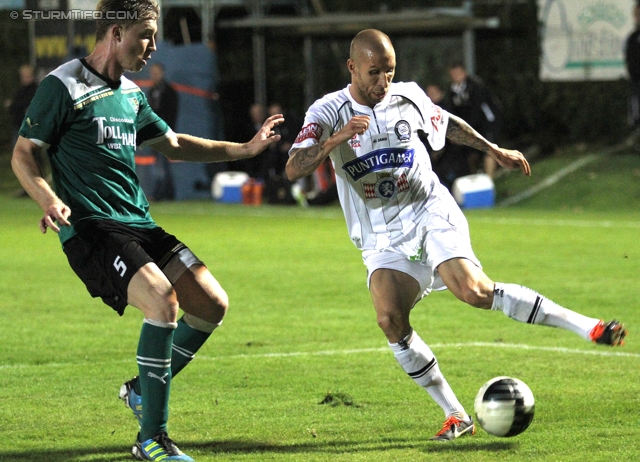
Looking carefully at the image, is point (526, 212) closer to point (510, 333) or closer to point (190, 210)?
point (190, 210)

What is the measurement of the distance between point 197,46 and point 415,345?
18.9m

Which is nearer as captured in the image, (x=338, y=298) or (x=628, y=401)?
(x=628, y=401)

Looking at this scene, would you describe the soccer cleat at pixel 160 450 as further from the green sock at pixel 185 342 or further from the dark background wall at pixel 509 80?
the dark background wall at pixel 509 80

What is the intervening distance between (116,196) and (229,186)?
1734cm

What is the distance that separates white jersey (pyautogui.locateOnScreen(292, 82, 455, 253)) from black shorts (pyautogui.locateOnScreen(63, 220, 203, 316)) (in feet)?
3.80

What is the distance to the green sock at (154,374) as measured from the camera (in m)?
5.55

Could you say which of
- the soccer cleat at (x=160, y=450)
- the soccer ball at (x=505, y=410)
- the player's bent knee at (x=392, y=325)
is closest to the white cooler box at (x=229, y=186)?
the player's bent knee at (x=392, y=325)

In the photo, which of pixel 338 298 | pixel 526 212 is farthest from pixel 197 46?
pixel 338 298

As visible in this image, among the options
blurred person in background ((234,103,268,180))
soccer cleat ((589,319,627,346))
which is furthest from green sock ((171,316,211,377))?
blurred person in background ((234,103,268,180))

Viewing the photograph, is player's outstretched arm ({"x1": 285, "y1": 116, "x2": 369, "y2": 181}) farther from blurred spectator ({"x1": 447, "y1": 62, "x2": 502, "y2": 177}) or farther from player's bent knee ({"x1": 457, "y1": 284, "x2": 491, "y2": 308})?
blurred spectator ({"x1": 447, "y1": 62, "x2": 502, "y2": 177})

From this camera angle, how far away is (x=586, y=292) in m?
11.0

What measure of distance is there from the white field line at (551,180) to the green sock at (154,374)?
15766mm

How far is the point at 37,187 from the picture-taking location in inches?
211

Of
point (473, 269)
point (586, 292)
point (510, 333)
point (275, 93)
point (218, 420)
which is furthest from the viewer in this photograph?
point (275, 93)
